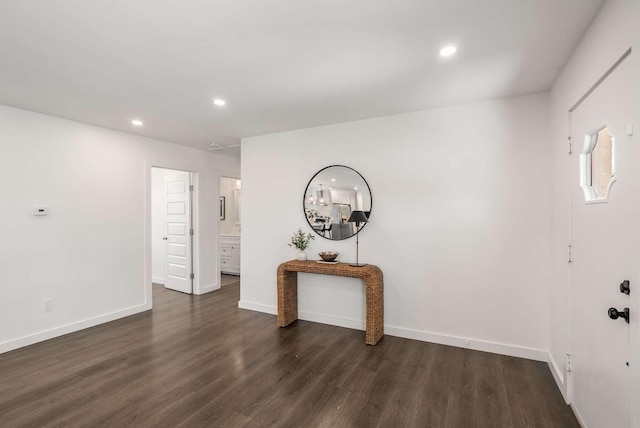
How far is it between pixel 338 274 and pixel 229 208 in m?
4.78

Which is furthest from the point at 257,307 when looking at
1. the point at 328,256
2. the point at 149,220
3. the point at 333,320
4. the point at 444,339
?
the point at 444,339

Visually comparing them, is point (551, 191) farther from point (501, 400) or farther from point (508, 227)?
point (501, 400)

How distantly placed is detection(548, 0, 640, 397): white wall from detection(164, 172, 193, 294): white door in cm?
509

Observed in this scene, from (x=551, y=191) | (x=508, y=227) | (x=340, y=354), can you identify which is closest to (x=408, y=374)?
(x=340, y=354)

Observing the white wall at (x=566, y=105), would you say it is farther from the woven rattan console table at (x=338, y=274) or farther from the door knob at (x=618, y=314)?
the woven rattan console table at (x=338, y=274)

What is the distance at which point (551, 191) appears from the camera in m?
2.85

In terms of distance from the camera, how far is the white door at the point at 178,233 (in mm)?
5414

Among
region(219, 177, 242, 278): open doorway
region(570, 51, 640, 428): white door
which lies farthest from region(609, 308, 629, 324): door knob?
region(219, 177, 242, 278): open doorway

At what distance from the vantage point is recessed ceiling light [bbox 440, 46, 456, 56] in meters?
2.12

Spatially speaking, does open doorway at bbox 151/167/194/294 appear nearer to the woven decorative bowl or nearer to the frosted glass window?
the woven decorative bowl

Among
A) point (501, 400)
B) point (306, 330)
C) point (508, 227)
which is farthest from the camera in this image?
point (306, 330)

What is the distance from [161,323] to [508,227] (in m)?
4.25

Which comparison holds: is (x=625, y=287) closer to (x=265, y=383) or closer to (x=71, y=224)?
(x=265, y=383)

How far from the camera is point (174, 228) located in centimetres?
563
